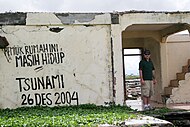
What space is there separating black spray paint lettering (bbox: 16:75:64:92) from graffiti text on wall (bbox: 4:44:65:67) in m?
0.44

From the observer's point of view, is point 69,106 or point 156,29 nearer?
point 69,106

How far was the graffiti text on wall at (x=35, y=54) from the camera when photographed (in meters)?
10.7

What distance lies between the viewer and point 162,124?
7375 millimetres

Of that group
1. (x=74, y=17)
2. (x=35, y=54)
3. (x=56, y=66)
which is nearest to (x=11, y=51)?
(x=35, y=54)

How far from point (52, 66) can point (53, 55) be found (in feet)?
A: 1.09

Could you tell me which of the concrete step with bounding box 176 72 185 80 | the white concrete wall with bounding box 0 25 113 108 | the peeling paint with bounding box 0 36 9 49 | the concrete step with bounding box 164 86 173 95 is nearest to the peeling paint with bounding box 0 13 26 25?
the white concrete wall with bounding box 0 25 113 108

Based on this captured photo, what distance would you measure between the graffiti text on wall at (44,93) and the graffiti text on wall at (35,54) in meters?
0.46

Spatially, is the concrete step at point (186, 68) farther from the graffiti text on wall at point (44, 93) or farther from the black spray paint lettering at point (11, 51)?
the black spray paint lettering at point (11, 51)

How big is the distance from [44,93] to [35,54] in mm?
1189

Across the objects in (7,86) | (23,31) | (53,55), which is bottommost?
(7,86)

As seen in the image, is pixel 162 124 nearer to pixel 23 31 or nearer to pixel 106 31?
pixel 106 31

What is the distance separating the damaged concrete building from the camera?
10680 mm

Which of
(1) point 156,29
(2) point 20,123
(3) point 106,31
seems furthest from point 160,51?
Result: (2) point 20,123

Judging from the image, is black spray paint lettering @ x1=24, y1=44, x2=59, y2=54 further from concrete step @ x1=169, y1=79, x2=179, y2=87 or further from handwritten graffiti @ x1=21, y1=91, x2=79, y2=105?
concrete step @ x1=169, y1=79, x2=179, y2=87
